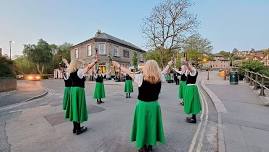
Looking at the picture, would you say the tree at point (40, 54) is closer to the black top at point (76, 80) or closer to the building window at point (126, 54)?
the building window at point (126, 54)

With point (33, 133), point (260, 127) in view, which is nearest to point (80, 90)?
point (33, 133)

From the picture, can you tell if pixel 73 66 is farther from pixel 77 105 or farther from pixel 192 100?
pixel 192 100

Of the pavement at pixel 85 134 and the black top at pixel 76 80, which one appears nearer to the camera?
the pavement at pixel 85 134

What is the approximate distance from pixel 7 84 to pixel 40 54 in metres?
44.7

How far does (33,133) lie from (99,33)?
4086 centimetres

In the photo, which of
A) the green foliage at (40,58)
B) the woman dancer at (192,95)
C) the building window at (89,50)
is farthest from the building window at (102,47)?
the woman dancer at (192,95)

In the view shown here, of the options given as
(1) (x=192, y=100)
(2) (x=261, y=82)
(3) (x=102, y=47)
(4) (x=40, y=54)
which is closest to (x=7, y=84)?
(1) (x=192, y=100)

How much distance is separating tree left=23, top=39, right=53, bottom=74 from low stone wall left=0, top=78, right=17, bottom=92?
42944mm

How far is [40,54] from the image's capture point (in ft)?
209

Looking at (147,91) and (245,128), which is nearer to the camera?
(147,91)

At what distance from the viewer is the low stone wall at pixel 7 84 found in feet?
66.4

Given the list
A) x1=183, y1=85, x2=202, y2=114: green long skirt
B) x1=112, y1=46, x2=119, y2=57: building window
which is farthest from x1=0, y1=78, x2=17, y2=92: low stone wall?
x1=112, y1=46, x2=119, y2=57: building window

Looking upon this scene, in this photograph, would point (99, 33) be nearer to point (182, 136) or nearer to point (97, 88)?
point (97, 88)

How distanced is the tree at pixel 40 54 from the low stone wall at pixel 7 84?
42944 millimetres
